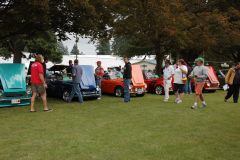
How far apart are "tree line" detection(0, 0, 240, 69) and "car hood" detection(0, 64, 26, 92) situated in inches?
103

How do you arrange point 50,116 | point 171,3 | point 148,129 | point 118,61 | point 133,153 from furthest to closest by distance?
point 118,61 → point 171,3 → point 50,116 → point 148,129 → point 133,153

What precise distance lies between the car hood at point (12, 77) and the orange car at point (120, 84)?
19.2ft

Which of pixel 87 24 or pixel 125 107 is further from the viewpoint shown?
pixel 87 24

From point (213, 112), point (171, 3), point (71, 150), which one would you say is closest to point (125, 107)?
point (213, 112)

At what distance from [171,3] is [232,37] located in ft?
21.8

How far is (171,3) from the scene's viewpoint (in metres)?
27.0

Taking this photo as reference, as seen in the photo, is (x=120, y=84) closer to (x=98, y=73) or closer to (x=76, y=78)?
(x=98, y=73)

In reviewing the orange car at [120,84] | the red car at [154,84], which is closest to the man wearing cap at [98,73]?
the orange car at [120,84]

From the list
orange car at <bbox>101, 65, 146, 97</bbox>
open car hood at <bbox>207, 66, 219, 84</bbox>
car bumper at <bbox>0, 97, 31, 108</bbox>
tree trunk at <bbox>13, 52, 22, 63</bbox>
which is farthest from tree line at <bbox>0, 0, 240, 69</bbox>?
open car hood at <bbox>207, 66, 219, 84</bbox>

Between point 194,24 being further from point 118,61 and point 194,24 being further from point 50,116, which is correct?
point 118,61

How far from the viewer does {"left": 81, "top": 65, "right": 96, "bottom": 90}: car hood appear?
1710 centimetres

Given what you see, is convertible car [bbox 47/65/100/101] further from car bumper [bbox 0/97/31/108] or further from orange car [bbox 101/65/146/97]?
car bumper [bbox 0/97/31/108]

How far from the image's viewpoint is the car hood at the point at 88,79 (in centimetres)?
1710

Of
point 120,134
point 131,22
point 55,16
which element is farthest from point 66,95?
point 131,22
